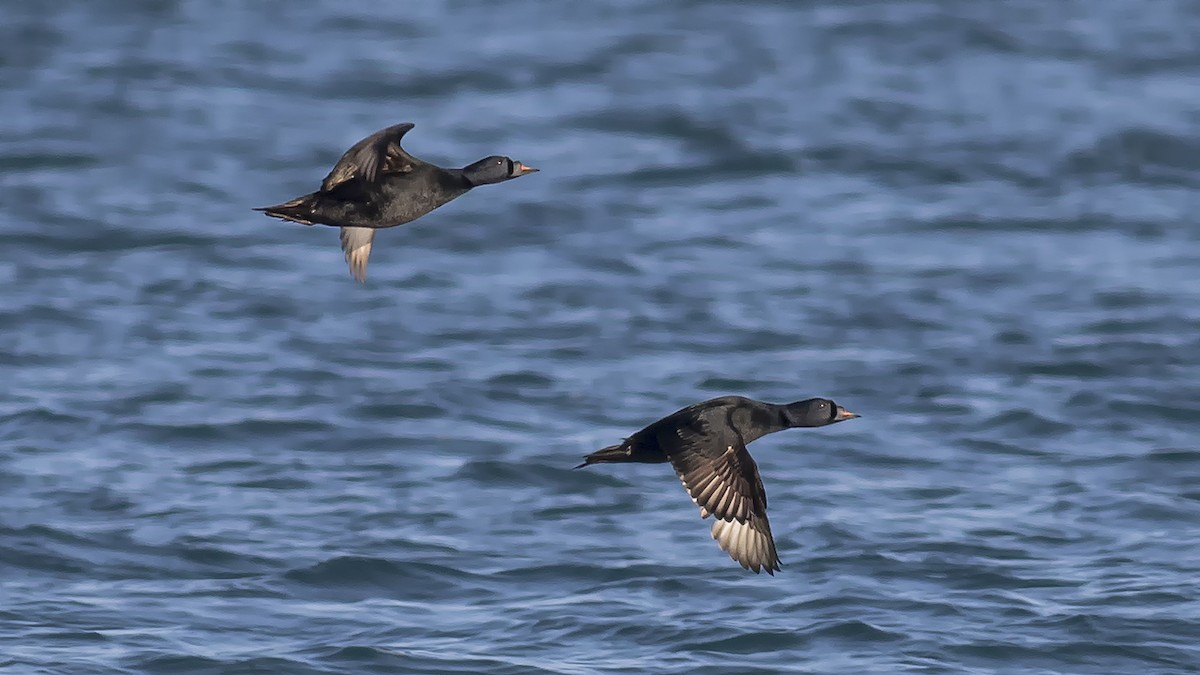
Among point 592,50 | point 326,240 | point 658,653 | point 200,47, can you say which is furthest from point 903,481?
point 200,47

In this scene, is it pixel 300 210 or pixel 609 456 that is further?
pixel 609 456

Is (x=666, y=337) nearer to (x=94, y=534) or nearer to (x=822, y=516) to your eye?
(x=822, y=516)

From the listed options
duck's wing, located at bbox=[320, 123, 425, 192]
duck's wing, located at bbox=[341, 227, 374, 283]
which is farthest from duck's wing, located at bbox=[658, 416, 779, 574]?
duck's wing, located at bbox=[341, 227, 374, 283]

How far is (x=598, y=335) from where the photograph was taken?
18297 mm

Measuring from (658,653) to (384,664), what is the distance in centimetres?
155

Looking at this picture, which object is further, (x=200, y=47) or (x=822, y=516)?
(x=200, y=47)


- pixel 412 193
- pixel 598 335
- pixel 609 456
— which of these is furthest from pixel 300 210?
pixel 598 335

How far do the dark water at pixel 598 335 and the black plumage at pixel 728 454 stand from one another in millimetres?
2438

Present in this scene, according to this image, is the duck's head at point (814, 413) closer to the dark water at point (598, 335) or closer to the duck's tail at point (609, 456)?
the duck's tail at point (609, 456)

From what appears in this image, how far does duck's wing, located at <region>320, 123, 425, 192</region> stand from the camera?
8.82 meters

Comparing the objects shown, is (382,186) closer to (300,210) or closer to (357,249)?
(300,210)

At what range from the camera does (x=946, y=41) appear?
26.2 meters

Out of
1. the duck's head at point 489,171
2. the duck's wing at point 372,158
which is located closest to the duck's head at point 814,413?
the duck's head at point 489,171

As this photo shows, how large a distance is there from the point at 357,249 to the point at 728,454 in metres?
2.50
